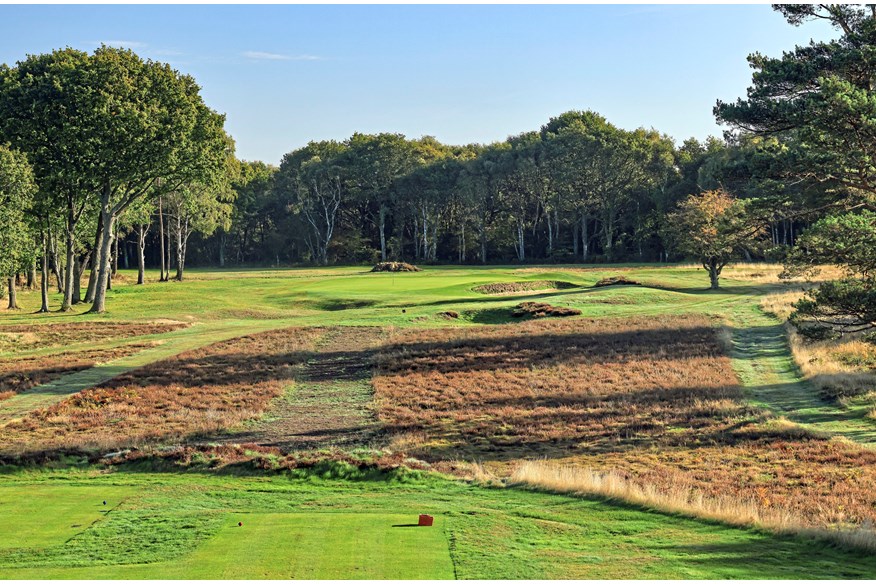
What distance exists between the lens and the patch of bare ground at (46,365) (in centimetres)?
3252

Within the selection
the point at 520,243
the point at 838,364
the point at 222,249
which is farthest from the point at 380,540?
the point at 222,249

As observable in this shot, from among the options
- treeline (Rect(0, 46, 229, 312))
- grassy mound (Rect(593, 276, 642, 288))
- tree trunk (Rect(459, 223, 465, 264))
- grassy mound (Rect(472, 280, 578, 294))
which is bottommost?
grassy mound (Rect(472, 280, 578, 294))

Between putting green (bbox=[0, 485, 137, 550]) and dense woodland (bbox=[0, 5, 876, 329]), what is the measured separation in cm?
2045

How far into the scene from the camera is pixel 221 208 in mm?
89438

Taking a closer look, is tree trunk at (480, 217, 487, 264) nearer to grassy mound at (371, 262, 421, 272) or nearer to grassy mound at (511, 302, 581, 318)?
grassy mound at (371, 262, 421, 272)

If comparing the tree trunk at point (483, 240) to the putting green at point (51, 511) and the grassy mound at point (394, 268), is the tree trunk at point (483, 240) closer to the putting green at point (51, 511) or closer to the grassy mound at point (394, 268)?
the grassy mound at point (394, 268)

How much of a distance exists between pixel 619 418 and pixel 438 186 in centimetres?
9442

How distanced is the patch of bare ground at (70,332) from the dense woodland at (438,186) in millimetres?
6362

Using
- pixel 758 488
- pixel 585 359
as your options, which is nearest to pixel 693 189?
pixel 585 359

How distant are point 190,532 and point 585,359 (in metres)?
27.4

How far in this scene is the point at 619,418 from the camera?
28.8 meters

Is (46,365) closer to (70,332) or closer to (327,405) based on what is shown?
(70,332)

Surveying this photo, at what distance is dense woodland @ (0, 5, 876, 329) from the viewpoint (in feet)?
95.2

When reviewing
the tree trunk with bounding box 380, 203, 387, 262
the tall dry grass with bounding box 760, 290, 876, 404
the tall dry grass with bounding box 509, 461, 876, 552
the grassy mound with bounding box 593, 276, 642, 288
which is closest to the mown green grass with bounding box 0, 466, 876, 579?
the tall dry grass with bounding box 509, 461, 876, 552
